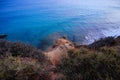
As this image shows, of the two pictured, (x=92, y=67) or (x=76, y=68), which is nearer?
(x=92, y=67)

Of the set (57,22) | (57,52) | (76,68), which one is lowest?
(57,22)

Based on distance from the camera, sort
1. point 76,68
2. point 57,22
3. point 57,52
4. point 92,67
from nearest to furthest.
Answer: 1. point 92,67
2. point 76,68
3. point 57,52
4. point 57,22

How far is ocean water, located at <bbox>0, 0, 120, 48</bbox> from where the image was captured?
43.9 ft

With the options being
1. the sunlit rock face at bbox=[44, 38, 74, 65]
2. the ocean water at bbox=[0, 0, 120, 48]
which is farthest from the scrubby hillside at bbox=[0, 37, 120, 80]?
the ocean water at bbox=[0, 0, 120, 48]

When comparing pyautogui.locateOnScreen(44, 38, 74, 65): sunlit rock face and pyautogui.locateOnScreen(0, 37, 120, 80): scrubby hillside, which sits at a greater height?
pyautogui.locateOnScreen(0, 37, 120, 80): scrubby hillside

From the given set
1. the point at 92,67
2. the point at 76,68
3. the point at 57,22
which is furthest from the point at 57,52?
the point at 57,22

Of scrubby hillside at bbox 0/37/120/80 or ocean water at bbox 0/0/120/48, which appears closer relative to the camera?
scrubby hillside at bbox 0/37/120/80

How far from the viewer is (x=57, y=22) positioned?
15.9 metres

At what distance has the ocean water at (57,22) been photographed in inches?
526

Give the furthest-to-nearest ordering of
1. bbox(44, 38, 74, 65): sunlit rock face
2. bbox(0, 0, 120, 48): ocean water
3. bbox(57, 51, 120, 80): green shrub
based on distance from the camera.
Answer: bbox(0, 0, 120, 48): ocean water < bbox(44, 38, 74, 65): sunlit rock face < bbox(57, 51, 120, 80): green shrub

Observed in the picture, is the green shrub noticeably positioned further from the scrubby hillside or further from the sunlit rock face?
the sunlit rock face

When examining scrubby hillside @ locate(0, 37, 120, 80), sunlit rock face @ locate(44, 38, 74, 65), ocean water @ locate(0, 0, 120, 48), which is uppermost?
scrubby hillside @ locate(0, 37, 120, 80)

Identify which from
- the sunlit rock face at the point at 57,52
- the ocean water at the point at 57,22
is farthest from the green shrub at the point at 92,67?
the ocean water at the point at 57,22

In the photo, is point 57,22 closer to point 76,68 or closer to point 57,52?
point 57,52
